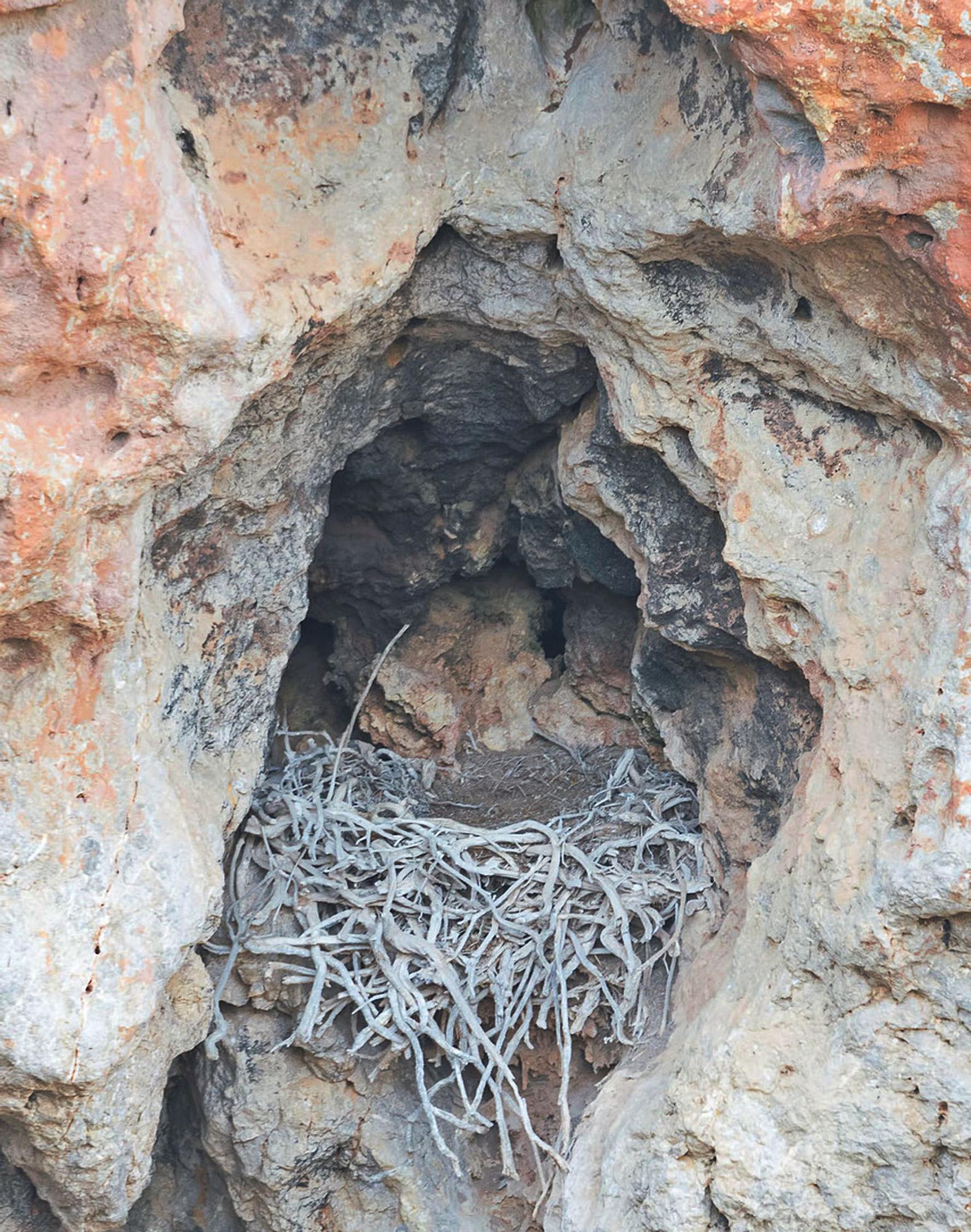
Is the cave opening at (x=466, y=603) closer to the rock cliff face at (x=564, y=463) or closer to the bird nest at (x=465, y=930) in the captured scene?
the rock cliff face at (x=564, y=463)

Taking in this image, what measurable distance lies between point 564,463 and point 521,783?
774mm

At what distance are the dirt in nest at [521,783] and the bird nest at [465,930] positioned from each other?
15cm

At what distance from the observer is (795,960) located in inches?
70.0

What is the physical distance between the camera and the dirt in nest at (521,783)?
2.53m

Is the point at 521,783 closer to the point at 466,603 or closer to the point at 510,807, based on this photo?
the point at 510,807

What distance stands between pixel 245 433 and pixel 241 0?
64 cm

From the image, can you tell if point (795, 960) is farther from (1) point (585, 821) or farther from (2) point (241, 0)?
(2) point (241, 0)

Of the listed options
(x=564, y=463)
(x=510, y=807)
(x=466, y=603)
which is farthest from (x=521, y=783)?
(x=564, y=463)

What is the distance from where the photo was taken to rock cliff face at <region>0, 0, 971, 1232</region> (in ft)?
4.78

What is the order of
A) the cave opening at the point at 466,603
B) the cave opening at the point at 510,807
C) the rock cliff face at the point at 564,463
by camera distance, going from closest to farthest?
the rock cliff face at the point at 564,463 < the cave opening at the point at 510,807 < the cave opening at the point at 466,603

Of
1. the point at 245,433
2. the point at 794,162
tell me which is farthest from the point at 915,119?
the point at 245,433

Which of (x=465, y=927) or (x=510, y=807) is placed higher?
(x=510, y=807)

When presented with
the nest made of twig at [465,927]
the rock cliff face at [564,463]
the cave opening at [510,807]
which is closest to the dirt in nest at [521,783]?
the cave opening at [510,807]

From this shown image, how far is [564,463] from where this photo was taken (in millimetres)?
2314
